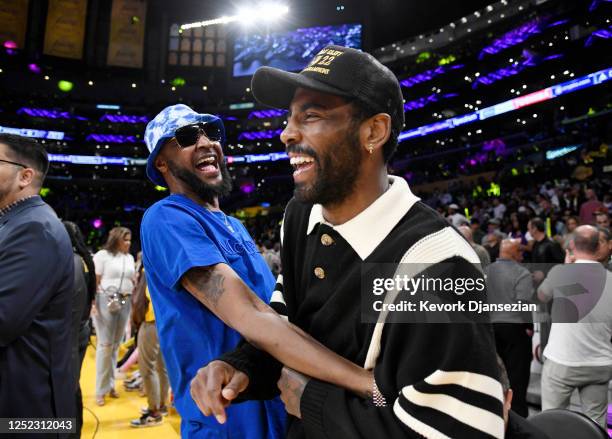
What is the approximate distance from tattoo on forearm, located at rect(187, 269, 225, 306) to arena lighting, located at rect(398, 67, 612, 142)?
55.0 ft

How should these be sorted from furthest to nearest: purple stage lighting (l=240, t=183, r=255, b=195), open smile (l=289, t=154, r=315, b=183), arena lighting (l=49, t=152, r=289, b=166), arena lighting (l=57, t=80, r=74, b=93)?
purple stage lighting (l=240, t=183, r=255, b=195)
arena lighting (l=57, t=80, r=74, b=93)
arena lighting (l=49, t=152, r=289, b=166)
open smile (l=289, t=154, r=315, b=183)

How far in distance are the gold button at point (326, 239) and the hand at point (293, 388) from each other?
1.20 ft

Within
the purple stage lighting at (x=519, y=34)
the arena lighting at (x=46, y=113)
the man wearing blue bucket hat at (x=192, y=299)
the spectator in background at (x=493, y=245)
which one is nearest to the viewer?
the man wearing blue bucket hat at (x=192, y=299)

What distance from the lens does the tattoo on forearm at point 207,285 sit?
1.56 meters

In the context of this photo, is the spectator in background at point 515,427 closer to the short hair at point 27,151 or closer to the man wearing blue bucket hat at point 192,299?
the man wearing blue bucket hat at point 192,299

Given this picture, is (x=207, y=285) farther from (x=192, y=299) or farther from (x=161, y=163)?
(x=161, y=163)

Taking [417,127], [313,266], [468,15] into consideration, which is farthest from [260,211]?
[313,266]

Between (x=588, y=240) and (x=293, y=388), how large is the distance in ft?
11.6

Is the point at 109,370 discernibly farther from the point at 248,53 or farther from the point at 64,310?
the point at 248,53

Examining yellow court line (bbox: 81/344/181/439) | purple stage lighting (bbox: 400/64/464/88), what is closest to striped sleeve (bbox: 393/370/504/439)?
yellow court line (bbox: 81/344/181/439)

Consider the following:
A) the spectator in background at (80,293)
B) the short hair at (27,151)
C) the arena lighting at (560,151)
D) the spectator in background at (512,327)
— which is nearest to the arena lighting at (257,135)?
the arena lighting at (560,151)

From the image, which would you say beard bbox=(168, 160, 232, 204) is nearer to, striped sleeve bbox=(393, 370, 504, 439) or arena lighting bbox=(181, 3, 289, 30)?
striped sleeve bbox=(393, 370, 504, 439)

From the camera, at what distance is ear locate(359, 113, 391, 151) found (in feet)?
4.48

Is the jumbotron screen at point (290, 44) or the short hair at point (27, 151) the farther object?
the jumbotron screen at point (290, 44)
